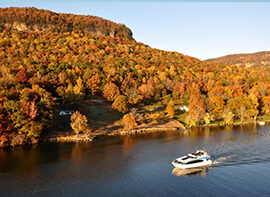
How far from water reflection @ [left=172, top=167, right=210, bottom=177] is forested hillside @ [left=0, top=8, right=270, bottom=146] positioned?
43.2 metres

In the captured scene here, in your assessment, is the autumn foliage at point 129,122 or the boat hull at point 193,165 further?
the autumn foliage at point 129,122

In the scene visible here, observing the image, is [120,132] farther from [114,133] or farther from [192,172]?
[192,172]

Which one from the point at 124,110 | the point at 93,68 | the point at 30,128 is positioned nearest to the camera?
the point at 30,128

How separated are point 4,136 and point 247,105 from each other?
95.4m

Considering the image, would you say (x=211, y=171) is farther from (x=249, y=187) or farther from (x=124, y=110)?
(x=124, y=110)

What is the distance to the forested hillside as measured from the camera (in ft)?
229

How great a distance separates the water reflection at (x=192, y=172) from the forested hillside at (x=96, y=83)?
4317 cm

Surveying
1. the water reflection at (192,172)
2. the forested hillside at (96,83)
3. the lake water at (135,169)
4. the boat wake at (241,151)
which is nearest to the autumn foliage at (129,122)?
the lake water at (135,169)

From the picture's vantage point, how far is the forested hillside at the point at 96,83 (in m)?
69.7

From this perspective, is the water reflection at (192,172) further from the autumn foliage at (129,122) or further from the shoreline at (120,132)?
the autumn foliage at (129,122)

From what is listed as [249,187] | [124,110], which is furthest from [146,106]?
[249,187]

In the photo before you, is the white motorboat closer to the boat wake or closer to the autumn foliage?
the boat wake

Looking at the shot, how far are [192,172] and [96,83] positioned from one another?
8892cm

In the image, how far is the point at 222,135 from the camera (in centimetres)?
7094
